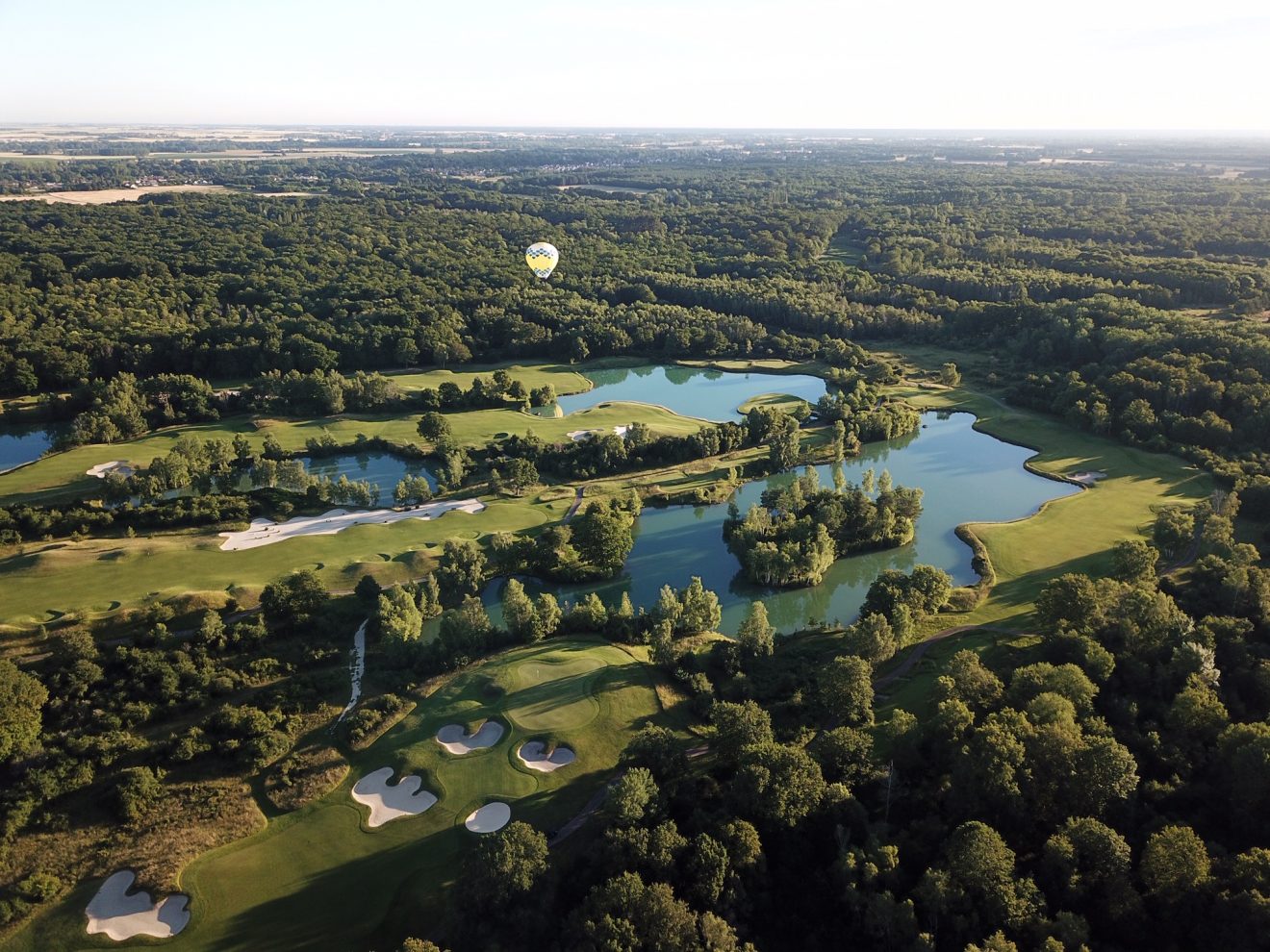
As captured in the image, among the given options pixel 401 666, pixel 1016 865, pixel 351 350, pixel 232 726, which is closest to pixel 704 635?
pixel 401 666

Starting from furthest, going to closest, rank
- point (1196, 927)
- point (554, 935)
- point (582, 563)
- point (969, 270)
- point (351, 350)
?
point (969, 270), point (351, 350), point (582, 563), point (554, 935), point (1196, 927)

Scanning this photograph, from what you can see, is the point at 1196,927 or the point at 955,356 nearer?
the point at 1196,927

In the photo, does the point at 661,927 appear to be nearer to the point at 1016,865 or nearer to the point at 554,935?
the point at 554,935

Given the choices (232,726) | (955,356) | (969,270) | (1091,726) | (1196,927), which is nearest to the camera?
(1196,927)

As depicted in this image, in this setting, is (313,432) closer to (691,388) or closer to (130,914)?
(691,388)

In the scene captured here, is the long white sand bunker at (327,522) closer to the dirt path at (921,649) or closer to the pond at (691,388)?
the pond at (691,388)

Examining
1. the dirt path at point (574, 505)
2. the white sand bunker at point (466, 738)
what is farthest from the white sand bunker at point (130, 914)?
the dirt path at point (574, 505)

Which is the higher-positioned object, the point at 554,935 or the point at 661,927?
the point at 661,927
